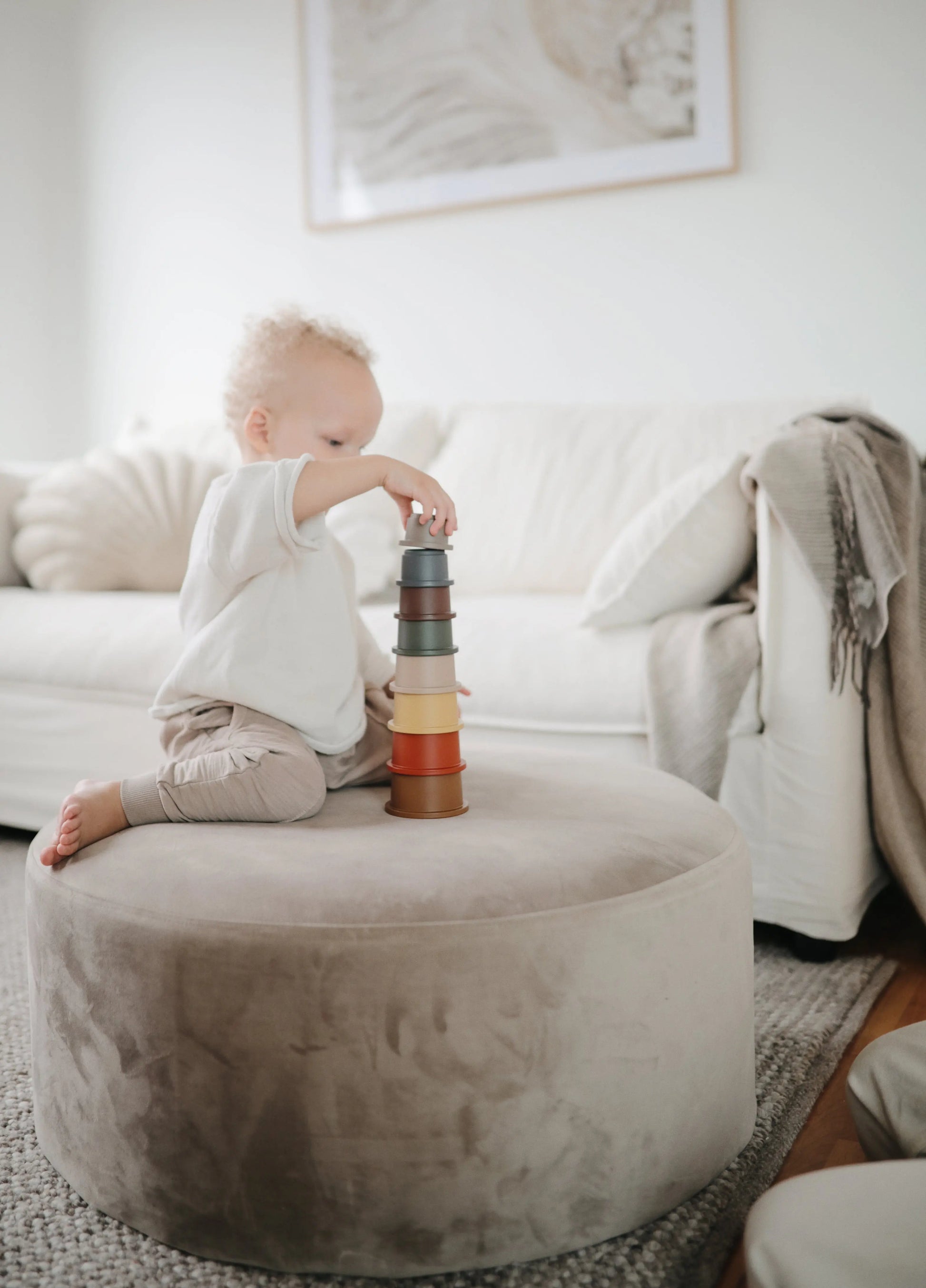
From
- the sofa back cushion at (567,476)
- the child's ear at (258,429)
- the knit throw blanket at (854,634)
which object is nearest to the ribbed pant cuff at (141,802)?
the child's ear at (258,429)

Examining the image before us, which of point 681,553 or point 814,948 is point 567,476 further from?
point 814,948

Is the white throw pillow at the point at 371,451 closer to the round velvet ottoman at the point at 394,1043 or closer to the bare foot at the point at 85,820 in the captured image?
the bare foot at the point at 85,820

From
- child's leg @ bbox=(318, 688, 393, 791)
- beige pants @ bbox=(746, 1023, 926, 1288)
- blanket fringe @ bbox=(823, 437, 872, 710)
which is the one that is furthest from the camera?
blanket fringe @ bbox=(823, 437, 872, 710)

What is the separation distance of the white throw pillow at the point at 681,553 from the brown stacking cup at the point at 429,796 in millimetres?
753

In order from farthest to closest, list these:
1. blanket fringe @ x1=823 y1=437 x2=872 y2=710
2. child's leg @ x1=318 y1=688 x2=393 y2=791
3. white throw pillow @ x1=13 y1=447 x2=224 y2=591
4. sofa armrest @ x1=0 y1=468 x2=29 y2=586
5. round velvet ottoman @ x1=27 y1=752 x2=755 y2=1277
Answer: sofa armrest @ x1=0 y1=468 x2=29 y2=586
white throw pillow @ x1=13 y1=447 x2=224 y2=591
blanket fringe @ x1=823 y1=437 x2=872 y2=710
child's leg @ x1=318 y1=688 x2=393 y2=791
round velvet ottoman @ x1=27 y1=752 x2=755 y2=1277

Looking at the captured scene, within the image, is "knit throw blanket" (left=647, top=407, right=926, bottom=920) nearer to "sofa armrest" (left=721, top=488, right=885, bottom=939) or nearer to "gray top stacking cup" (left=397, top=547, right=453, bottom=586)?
"sofa armrest" (left=721, top=488, right=885, bottom=939)

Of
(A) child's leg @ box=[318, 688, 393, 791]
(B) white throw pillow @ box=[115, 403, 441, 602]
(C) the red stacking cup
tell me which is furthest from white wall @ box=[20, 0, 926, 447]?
(C) the red stacking cup

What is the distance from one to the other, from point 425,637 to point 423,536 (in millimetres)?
106

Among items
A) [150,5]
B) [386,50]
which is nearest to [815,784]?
[386,50]

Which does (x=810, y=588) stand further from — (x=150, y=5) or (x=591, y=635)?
(x=150, y=5)

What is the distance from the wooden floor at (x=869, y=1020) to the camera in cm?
111

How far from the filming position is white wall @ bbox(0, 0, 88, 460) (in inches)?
142

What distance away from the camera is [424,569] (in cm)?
114

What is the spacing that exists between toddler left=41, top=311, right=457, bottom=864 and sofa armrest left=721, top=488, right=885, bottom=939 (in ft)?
1.95
